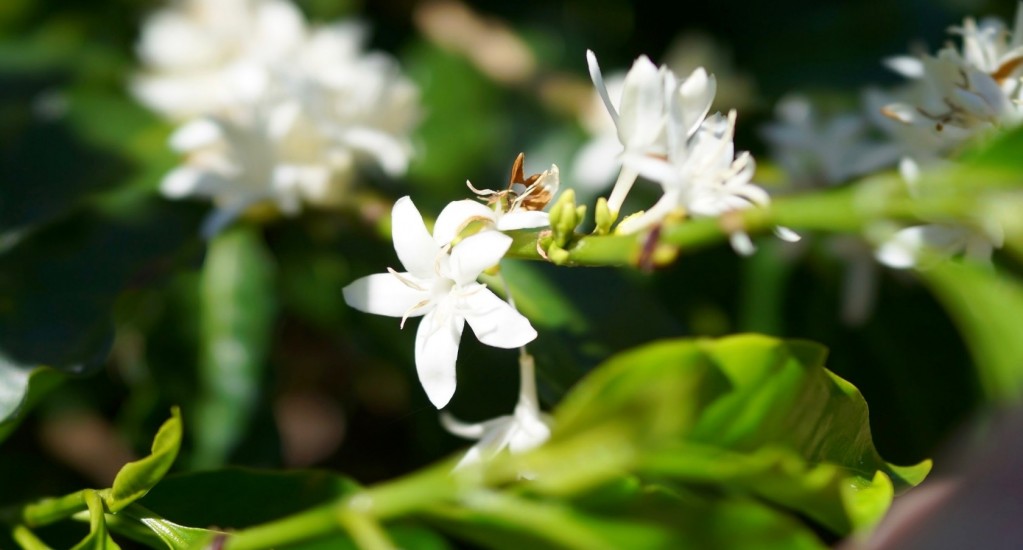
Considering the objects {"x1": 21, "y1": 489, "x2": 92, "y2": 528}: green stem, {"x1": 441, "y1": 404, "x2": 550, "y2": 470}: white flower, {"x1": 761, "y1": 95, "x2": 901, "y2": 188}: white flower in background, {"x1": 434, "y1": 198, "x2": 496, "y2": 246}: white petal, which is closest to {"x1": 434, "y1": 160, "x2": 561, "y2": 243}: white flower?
{"x1": 434, "y1": 198, "x2": 496, "y2": 246}: white petal

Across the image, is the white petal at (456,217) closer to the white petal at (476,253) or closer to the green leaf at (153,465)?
the white petal at (476,253)

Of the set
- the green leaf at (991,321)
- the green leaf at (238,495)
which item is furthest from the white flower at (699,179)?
the green leaf at (238,495)

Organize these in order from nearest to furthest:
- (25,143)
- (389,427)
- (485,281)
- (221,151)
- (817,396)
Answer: (817,396), (485,281), (221,151), (25,143), (389,427)

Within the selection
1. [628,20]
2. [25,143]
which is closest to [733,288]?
[628,20]

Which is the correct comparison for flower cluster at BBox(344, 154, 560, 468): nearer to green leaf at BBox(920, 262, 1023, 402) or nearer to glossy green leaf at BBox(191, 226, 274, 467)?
green leaf at BBox(920, 262, 1023, 402)

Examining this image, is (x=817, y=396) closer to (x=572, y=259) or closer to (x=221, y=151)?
(x=572, y=259)
